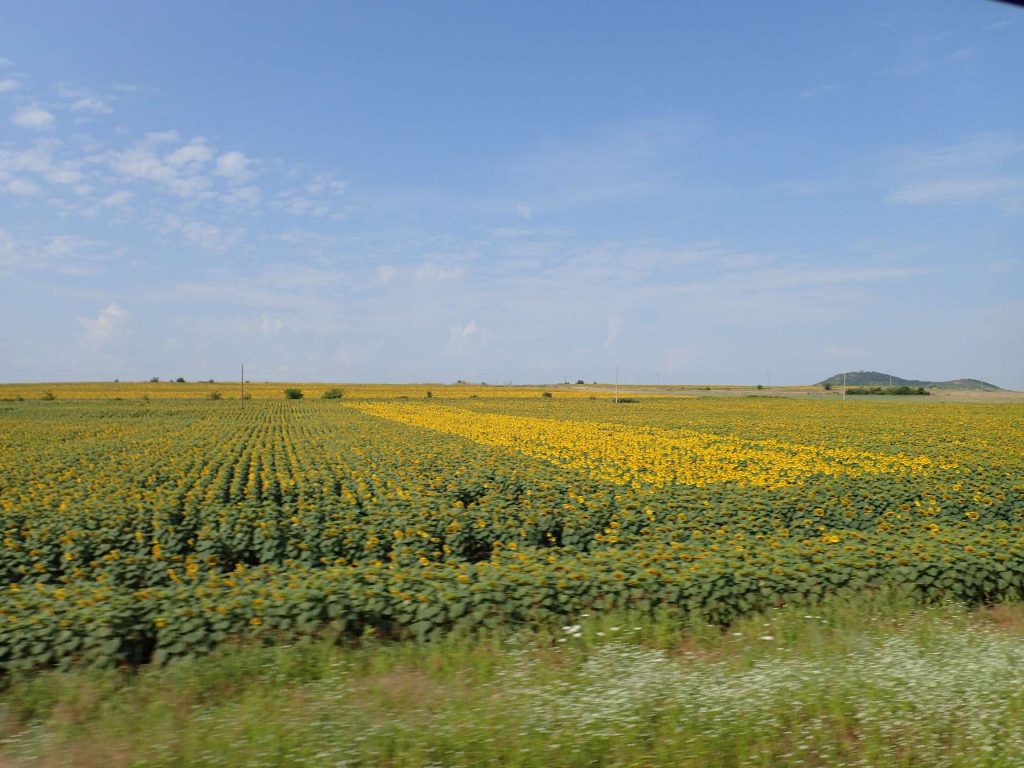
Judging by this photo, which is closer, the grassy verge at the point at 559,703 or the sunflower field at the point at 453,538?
the grassy verge at the point at 559,703

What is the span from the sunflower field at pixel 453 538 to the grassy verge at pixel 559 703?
0.42 meters

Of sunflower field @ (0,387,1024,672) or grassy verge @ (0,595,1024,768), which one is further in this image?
sunflower field @ (0,387,1024,672)

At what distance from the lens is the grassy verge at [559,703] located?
4035mm

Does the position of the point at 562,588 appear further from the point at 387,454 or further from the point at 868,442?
the point at 868,442

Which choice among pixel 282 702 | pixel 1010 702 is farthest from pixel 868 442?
pixel 282 702

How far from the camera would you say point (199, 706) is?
4.82 m

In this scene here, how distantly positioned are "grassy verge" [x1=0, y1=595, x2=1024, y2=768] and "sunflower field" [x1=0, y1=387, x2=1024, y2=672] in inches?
16.4

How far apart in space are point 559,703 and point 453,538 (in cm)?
580

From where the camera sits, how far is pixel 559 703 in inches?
182

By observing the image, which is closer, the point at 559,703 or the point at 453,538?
the point at 559,703

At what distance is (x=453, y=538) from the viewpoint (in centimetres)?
1030

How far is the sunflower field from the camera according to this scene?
6.27 metres

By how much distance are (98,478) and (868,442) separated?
2546 cm

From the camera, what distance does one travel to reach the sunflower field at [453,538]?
627cm
